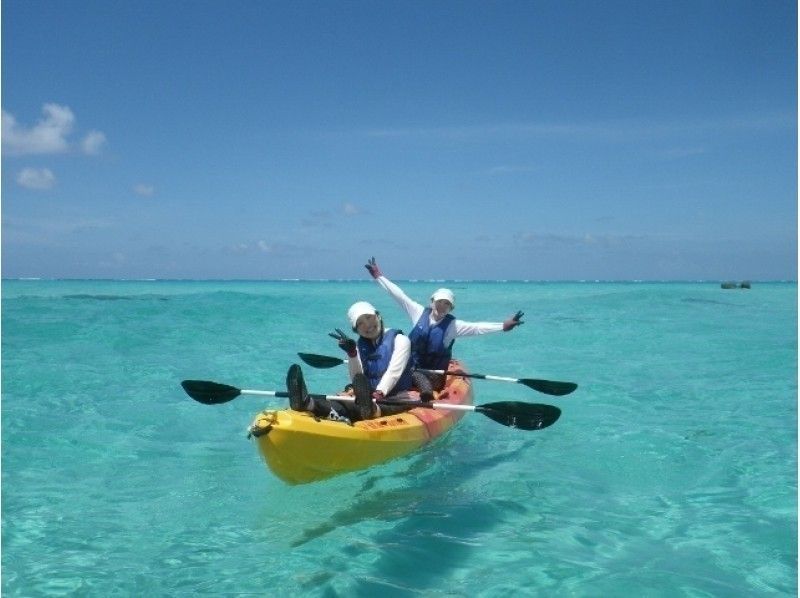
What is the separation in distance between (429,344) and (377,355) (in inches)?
82.3

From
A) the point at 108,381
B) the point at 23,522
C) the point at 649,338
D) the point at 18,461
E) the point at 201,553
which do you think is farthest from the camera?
the point at 649,338

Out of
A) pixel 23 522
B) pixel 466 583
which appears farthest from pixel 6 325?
pixel 466 583

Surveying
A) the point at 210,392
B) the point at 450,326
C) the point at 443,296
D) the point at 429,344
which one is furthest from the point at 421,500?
the point at 443,296

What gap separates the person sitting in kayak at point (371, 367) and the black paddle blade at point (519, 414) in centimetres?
91

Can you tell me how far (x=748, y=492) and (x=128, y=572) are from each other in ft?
18.8

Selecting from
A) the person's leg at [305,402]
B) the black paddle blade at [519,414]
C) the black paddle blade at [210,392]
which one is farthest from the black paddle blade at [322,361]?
the black paddle blade at [519,414]

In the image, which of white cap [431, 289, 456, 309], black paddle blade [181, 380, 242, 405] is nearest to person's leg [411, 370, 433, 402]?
white cap [431, 289, 456, 309]

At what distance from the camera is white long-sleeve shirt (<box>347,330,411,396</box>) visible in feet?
21.6

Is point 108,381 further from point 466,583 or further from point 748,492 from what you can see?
point 748,492

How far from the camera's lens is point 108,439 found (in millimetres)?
8578

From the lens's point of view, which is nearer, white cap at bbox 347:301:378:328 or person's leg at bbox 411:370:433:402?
white cap at bbox 347:301:378:328

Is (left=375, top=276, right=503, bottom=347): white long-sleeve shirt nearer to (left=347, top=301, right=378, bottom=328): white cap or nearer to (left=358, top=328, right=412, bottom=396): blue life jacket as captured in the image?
(left=358, top=328, right=412, bottom=396): blue life jacket

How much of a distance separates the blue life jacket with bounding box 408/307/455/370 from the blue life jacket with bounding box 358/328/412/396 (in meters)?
1.80

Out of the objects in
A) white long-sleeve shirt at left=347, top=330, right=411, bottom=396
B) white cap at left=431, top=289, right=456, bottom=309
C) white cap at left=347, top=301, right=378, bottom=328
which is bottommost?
white long-sleeve shirt at left=347, top=330, right=411, bottom=396
